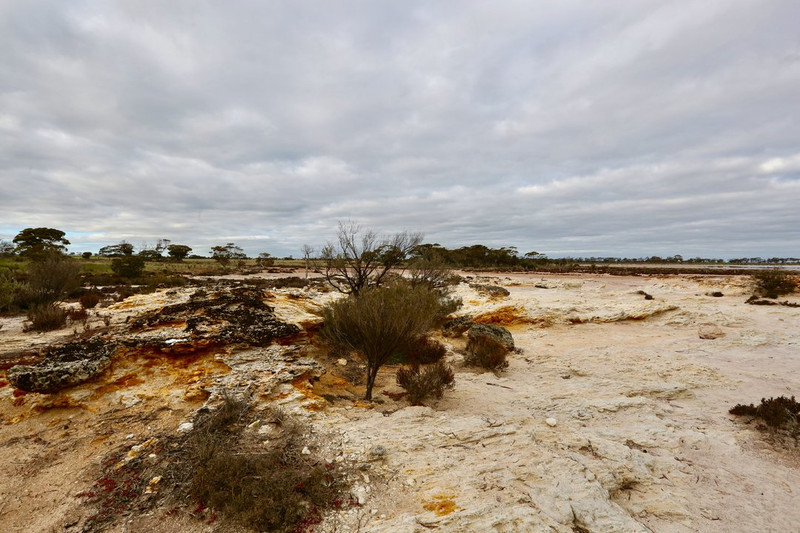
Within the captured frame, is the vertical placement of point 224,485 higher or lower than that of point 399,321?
lower

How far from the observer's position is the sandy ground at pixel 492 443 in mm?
3592

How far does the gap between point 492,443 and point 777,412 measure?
5.47 metres

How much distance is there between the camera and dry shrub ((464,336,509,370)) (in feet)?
32.2

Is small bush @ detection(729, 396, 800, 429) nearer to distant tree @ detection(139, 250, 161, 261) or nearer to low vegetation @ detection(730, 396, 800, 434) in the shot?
low vegetation @ detection(730, 396, 800, 434)

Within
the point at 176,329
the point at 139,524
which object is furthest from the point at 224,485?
the point at 176,329

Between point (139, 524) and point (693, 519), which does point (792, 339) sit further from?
point (139, 524)

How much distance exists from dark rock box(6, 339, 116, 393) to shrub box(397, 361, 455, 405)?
581 centimetres

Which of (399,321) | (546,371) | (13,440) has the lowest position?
(546,371)

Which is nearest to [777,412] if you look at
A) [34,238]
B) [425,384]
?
[425,384]

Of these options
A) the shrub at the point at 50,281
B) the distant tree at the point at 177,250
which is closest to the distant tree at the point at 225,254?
the distant tree at the point at 177,250

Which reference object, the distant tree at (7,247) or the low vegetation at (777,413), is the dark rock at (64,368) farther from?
the distant tree at (7,247)

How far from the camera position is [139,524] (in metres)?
3.49

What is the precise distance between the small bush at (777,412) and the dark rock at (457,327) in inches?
316

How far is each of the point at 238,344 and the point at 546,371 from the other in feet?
27.2
